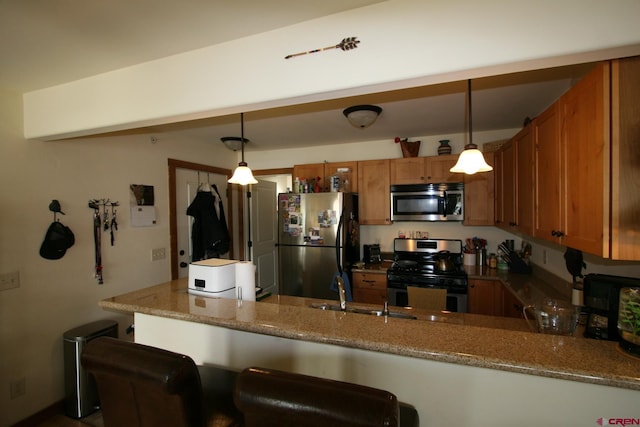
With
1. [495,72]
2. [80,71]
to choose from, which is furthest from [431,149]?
[80,71]

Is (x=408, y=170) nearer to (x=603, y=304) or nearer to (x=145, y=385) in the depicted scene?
(x=603, y=304)

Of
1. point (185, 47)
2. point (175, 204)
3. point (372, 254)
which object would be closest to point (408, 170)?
point (372, 254)


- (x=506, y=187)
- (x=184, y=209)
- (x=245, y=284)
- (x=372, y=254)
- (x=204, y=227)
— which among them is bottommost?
(x=372, y=254)

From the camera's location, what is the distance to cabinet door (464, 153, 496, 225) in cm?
322

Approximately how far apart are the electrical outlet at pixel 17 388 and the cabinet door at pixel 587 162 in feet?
12.0

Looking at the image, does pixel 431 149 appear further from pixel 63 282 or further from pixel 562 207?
pixel 63 282

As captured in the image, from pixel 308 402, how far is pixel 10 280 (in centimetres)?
259

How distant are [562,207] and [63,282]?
11.7 feet

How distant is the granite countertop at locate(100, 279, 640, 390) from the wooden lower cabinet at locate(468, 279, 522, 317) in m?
1.35

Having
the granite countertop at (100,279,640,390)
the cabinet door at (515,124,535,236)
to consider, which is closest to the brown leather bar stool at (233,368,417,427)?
the granite countertop at (100,279,640,390)

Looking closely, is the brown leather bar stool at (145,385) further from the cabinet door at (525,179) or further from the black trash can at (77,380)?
the cabinet door at (525,179)

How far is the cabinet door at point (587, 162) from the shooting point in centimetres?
117

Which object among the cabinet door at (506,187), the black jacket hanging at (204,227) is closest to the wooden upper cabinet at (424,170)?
the cabinet door at (506,187)

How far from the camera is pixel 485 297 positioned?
292cm
